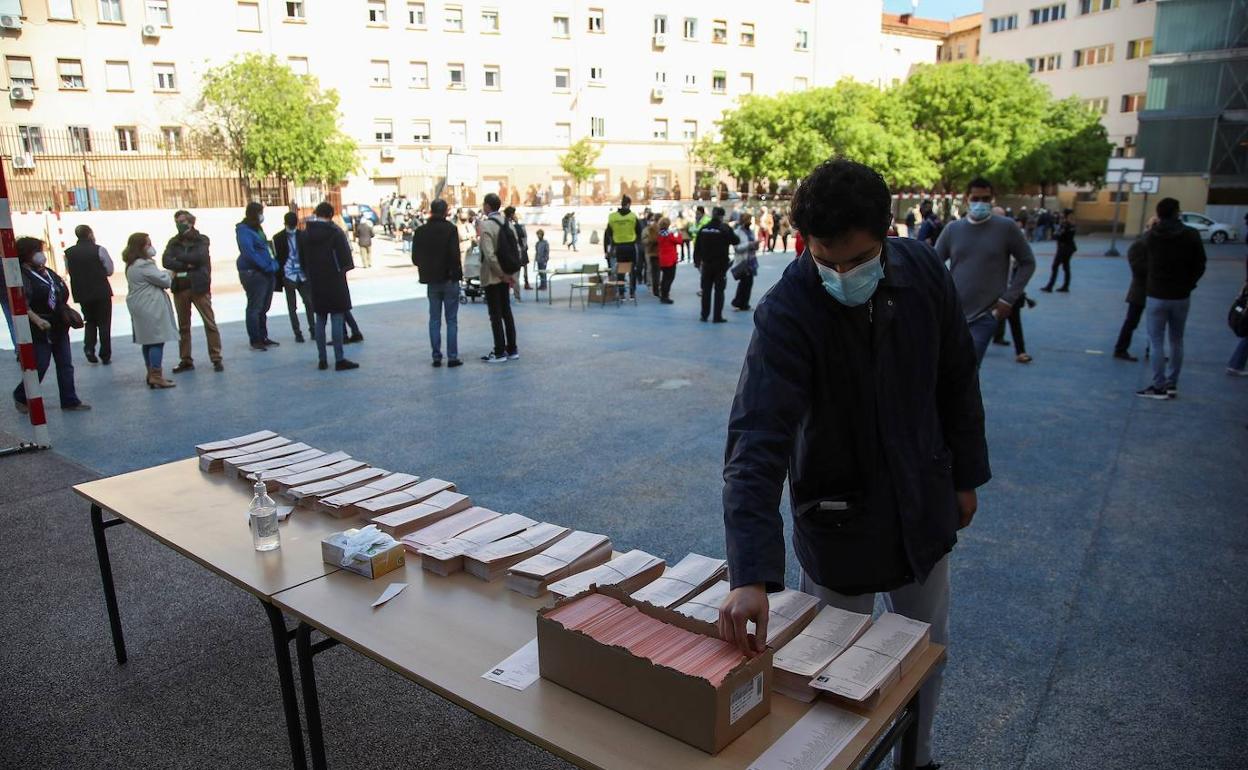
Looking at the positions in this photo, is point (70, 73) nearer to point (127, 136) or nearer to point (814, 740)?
point (127, 136)

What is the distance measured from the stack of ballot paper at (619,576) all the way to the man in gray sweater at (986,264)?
4.80m

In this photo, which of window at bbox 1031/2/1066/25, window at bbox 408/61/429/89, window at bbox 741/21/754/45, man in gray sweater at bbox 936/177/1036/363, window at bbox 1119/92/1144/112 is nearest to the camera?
man in gray sweater at bbox 936/177/1036/363

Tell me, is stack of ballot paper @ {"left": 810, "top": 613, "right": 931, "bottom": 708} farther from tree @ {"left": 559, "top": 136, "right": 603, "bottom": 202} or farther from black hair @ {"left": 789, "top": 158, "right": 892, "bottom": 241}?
tree @ {"left": 559, "top": 136, "right": 603, "bottom": 202}

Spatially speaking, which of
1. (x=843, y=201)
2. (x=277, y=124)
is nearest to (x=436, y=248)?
(x=843, y=201)

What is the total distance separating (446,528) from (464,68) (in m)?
48.2

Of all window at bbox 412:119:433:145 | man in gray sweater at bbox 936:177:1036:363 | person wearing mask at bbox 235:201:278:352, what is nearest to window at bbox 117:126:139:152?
window at bbox 412:119:433:145

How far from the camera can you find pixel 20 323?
6.29 metres

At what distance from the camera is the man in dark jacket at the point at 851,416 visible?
5.99 ft

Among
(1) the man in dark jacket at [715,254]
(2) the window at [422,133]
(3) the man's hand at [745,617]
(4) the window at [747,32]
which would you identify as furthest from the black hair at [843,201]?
(4) the window at [747,32]

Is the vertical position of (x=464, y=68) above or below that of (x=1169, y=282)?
above

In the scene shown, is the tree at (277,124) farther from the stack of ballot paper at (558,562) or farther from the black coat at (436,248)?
the stack of ballot paper at (558,562)

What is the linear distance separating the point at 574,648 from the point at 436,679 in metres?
0.37

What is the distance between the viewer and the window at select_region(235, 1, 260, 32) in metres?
40.5

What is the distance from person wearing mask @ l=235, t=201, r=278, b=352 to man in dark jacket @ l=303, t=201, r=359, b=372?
167 centimetres
